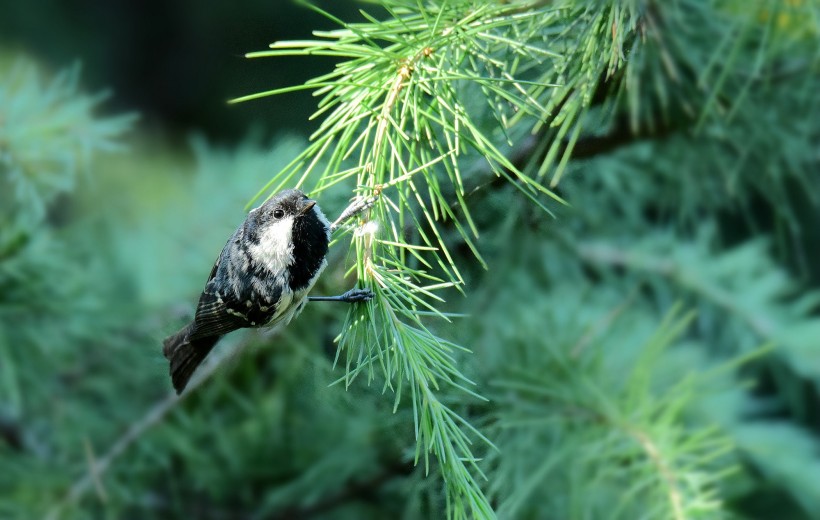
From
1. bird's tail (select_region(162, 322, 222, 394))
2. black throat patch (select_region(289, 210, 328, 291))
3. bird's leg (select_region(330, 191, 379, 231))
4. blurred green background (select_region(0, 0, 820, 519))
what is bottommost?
blurred green background (select_region(0, 0, 820, 519))

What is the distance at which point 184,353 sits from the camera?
84 centimetres

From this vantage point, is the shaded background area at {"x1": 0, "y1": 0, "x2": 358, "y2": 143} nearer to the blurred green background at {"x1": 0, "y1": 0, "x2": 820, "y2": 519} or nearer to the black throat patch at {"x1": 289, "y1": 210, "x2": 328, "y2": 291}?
the blurred green background at {"x1": 0, "y1": 0, "x2": 820, "y2": 519}

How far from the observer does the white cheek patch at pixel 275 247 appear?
76cm

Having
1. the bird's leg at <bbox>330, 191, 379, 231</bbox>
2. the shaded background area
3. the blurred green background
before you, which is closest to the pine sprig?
the bird's leg at <bbox>330, 191, 379, 231</bbox>

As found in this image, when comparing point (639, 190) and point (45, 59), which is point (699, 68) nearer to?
point (639, 190)

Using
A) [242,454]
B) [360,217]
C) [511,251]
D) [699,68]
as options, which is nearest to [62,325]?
[242,454]

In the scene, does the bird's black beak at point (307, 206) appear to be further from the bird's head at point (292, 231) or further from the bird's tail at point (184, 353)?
the bird's tail at point (184, 353)

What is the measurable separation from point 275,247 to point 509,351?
382 mm

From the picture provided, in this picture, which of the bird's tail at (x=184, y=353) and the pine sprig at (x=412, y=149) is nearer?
the pine sprig at (x=412, y=149)

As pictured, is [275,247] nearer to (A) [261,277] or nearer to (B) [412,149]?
(A) [261,277]

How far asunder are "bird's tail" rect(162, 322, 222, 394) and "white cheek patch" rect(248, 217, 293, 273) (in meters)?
0.09

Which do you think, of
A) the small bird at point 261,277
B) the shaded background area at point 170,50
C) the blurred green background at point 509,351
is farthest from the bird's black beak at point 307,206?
the shaded background area at point 170,50

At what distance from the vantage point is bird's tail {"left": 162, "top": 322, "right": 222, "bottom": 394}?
828 millimetres

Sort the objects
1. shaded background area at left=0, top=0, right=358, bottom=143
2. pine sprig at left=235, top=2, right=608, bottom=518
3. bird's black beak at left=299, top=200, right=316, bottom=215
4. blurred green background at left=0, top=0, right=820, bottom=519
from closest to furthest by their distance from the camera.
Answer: pine sprig at left=235, top=2, right=608, bottom=518
bird's black beak at left=299, top=200, right=316, bottom=215
blurred green background at left=0, top=0, right=820, bottom=519
shaded background area at left=0, top=0, right=358, bottom=143
